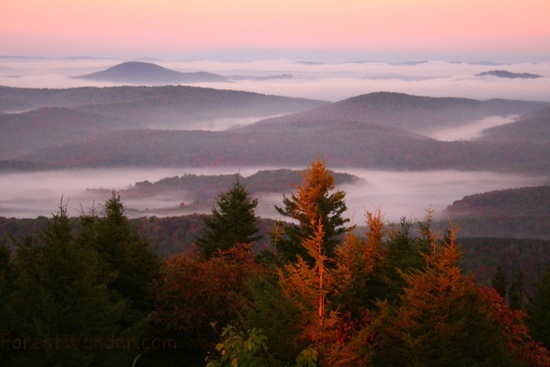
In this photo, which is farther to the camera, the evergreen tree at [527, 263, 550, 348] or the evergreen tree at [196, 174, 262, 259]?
the evergreen tree at [196, 174, 262, 259]

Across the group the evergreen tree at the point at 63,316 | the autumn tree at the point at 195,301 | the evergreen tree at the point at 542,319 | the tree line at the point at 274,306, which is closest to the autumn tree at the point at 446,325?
the tree line at the point at 274,306

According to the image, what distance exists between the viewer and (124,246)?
85.4 ft

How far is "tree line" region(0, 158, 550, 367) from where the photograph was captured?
656 inches

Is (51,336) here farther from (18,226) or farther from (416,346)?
(18,226)

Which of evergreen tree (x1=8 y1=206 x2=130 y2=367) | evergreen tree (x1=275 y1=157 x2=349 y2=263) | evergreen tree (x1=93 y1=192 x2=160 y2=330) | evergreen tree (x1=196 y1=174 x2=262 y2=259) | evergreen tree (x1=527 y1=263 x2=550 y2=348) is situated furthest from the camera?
evergreen tree (x1=196 y1=174 x2=262 y2=259)

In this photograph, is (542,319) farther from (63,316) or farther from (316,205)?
(63,316)

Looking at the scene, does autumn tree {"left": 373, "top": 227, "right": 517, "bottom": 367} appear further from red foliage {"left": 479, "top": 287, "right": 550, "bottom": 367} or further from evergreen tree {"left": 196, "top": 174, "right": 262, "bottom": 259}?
evergreen tree {"left": 196, "top": 174, "right": 262, "bottom": 259}

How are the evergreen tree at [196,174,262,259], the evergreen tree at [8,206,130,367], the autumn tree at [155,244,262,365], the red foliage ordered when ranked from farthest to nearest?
1. the evergreen tree at [196,174,262,259]
2. the autumn tree at [155,244,262,365]
3. the red foliage
4. the evergreen tree at [8,206,130,367]

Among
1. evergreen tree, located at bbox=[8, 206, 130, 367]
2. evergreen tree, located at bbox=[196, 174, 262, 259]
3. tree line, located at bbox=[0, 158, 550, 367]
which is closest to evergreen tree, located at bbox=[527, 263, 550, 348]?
tree line, located at bbox=[0, 158, 550, 367]

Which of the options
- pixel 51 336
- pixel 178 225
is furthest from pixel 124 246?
pixel 178 225

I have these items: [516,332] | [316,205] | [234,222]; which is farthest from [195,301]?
[234,222]

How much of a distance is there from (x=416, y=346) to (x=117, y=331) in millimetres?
9975

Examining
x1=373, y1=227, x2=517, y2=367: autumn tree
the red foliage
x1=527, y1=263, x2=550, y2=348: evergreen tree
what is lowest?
x1=527, y1=263, x2=550, y2=348: evergreen tree

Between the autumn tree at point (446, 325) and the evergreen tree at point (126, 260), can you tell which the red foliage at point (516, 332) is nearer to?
the autumn tree at point (446, 325)
